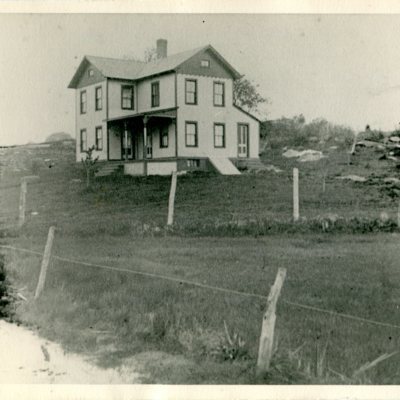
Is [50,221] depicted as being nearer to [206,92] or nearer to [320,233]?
[320,233]

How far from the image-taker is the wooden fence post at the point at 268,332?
5625mm

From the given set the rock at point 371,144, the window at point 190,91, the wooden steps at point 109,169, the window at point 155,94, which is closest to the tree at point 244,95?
the window at point 190,91

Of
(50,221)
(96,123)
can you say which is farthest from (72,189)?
(96,123)

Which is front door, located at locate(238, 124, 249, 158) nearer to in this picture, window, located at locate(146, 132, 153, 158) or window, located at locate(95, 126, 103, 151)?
window, located at locate(146, 132, 153, 158)

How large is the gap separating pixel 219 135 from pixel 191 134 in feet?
4.42

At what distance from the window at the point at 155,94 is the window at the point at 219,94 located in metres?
2.51

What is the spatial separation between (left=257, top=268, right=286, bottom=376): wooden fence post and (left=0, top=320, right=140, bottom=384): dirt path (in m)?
1.37

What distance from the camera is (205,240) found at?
1291cm

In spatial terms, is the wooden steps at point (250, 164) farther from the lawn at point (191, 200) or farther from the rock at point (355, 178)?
the rock at point (355, 178)

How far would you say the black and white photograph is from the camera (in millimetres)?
6352

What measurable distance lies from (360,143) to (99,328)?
636 inches

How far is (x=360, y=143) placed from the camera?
2155cm

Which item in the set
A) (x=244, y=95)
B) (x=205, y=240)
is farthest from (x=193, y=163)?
(x=205, y=240)

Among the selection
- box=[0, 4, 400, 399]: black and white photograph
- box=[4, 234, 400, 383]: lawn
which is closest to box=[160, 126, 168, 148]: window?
box=[0, 4, 400, 399]: black and white photograph
